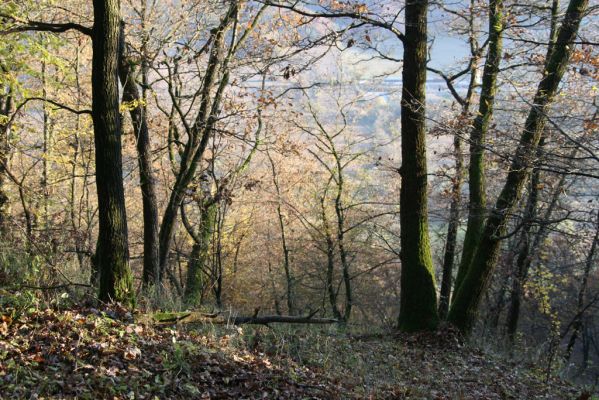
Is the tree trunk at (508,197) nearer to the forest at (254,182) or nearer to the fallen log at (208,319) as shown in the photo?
the forest at (254,182)

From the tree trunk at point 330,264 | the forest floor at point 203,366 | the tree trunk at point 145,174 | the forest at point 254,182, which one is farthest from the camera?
the tree trunk at point 330,264

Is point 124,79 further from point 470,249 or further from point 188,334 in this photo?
point 470,249

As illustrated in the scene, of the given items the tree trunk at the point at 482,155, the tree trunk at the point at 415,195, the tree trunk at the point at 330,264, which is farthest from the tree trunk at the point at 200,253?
the tree trunk at the point at 482,155

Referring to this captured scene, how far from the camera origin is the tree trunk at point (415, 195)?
9508 mm

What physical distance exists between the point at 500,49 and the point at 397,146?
823 inches

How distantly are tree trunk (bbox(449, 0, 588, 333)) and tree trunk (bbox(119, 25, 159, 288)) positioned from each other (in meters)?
5.73

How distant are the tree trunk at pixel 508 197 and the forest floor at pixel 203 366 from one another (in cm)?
209

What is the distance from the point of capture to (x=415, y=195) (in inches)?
383

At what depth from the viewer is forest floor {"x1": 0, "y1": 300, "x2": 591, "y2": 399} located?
442 cm

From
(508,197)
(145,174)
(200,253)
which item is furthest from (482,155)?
(200,253)

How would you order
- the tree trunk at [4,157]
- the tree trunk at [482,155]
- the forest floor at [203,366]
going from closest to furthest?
the forest floor at [203,366] → the tree trunk at [4,157] → the tree trunk at [482,155]

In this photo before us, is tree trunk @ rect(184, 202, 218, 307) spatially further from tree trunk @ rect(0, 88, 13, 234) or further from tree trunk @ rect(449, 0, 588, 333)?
tree trunk @ rect(449, 0, 588, 333)

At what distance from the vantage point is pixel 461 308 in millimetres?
10367

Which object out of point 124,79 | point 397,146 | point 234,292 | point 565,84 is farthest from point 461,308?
point 397,146
